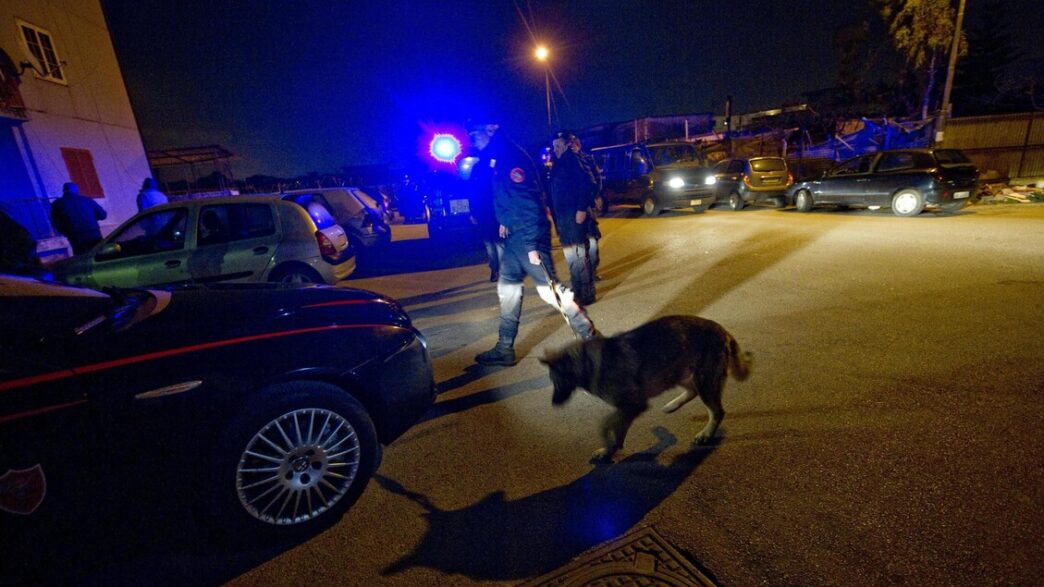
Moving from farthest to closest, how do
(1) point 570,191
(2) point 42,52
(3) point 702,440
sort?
(2) point 42,52, (1) point 570,191, (3) point 702,440

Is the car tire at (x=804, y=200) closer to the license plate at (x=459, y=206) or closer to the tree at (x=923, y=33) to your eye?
the license plate at (x=459, y=206)

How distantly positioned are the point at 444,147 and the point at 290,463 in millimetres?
10606

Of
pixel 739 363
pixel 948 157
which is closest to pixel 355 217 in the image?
pixel 739 363

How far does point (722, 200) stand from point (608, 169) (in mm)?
4075

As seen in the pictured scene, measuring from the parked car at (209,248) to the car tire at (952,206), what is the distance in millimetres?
12959

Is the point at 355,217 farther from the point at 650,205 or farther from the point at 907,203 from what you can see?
the point at 907,203

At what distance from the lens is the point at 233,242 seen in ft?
18.1

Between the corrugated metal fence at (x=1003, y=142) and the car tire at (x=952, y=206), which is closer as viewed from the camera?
the car tire at (x=952, y=206)

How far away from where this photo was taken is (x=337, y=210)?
10.3m

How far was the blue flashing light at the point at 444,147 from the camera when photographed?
461 inches

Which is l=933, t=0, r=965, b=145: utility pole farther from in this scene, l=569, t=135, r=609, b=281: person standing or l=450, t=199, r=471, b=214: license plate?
l=450, t=199, r=471, b=214: license plate

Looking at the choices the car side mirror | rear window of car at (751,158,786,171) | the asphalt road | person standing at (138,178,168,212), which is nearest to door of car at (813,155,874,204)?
rear window of car at (751,158,786,171)

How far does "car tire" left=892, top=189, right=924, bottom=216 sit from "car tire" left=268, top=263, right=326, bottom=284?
12.8m

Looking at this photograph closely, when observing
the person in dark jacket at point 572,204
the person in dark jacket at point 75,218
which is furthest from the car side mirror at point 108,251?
the person in dark jacket at point 572,204
